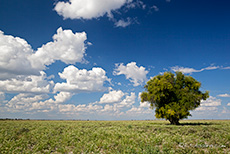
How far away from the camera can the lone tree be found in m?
40.4

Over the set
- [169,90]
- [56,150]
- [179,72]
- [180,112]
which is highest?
[179,72]

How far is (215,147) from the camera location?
49.6 ft

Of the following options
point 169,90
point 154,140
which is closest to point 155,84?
point 169,90

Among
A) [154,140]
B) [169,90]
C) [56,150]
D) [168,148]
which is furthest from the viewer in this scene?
[169,90]

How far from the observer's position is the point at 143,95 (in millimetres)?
45062

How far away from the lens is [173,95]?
4356cm

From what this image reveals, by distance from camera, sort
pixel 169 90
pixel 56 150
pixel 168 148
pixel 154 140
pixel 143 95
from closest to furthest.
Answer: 1. pixel 168 148
2. pixel 56 150
3. pixel 154 140
4. pixel 169 90
5. pixel 143 95

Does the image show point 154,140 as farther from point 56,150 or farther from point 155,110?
point 155,110

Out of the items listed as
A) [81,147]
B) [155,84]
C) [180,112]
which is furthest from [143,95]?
[81,147]

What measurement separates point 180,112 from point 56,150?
3199 cm

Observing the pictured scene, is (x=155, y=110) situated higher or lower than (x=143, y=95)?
lower

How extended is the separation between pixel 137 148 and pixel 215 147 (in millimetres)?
7342

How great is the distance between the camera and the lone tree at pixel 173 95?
40.4 m

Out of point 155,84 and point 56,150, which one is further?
point 155,84
